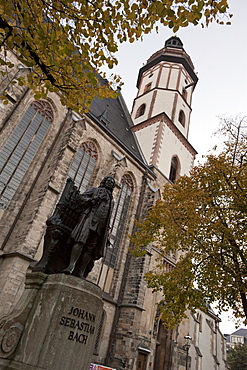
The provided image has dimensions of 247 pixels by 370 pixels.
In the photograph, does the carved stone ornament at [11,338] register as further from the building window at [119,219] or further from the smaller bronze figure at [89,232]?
the building window at [119,219]

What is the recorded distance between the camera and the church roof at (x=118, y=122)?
722 inches

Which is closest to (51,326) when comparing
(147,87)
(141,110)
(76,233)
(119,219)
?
(76,233)

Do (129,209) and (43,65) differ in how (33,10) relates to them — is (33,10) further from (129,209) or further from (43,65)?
(129,209)

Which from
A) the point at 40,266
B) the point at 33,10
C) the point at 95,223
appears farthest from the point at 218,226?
the point at 33,10

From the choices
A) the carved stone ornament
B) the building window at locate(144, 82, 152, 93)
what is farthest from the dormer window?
the carved stone ornament

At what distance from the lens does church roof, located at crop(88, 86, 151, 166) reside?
60.2 feet

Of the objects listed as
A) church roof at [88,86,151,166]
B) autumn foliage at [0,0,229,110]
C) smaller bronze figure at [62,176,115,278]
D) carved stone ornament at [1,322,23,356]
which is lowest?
carved stone ornament at [1,322,23,356]

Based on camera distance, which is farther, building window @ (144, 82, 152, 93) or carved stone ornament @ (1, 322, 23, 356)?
building window @ (144, 82, 152, 93)

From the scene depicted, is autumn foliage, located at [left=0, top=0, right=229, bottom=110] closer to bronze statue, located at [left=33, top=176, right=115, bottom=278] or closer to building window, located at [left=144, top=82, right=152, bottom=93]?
bronze statue, located at [left=33, top=176, right=115, bottom=278]

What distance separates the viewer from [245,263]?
25.6ft

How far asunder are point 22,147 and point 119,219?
7096 mm

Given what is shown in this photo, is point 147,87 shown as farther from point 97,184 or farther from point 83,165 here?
point 97,184

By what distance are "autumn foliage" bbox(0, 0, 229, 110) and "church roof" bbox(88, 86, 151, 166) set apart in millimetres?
12192

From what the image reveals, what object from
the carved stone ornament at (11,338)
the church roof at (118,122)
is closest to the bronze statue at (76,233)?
the carved stone ornament at (11,338)
